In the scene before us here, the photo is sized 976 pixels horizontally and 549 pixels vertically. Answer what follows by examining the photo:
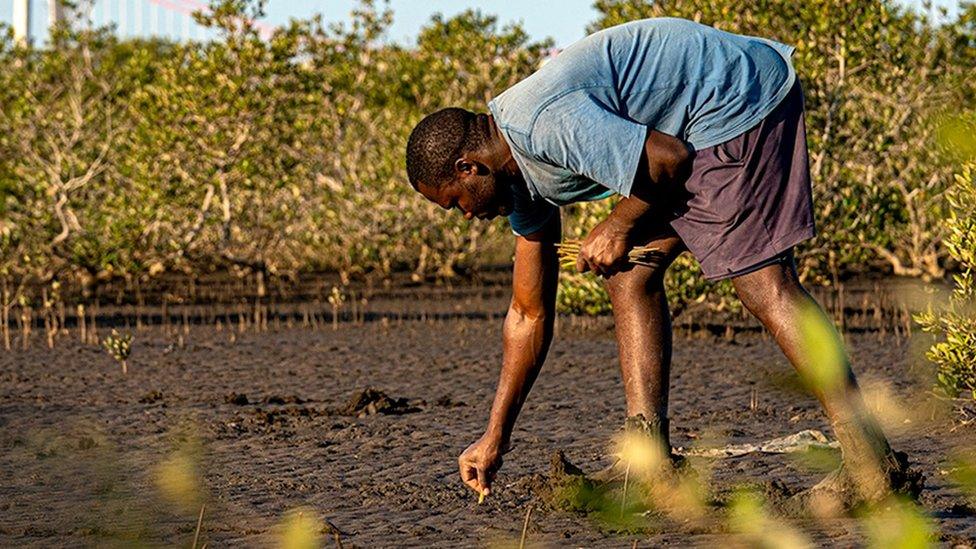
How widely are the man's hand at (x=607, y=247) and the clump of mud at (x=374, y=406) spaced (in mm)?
3056

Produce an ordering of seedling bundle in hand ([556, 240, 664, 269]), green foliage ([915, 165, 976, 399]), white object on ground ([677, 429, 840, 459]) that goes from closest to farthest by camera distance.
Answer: seedling bundle in hand ([556, 240, 664, 269])
white object on ground ([677, 429, 840, 459])
green foliage ([915, 165, 976, 399])

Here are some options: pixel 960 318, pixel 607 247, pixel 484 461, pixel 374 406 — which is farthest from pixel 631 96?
pixel 374 406

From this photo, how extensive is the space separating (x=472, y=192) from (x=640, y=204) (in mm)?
394

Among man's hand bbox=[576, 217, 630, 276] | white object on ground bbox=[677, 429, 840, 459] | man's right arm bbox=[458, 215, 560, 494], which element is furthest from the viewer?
white object on ground bbox=[677, 429, 840, 459]

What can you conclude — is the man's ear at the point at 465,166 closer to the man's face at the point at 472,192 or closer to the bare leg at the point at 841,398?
the man's face at the point at 472,192

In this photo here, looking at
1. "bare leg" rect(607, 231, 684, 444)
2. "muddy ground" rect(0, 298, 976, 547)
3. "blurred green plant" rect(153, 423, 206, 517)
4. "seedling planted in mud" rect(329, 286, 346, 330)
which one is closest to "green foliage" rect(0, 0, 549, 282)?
"seedling planted in mud" rect(329, 286, 346, 330)

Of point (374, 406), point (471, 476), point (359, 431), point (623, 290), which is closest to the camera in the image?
point (471, 476)

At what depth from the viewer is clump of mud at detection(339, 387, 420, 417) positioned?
674 cm

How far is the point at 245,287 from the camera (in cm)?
1488

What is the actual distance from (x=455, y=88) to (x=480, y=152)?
38.9ft

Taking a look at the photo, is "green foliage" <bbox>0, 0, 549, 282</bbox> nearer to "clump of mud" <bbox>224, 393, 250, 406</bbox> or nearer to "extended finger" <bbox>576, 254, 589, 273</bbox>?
"clump of mud" <bbox>224, 393, 250, 406</bbox>

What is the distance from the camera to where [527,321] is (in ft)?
14.0

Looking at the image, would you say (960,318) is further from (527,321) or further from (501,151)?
(501,151)

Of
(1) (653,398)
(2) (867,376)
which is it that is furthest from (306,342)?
(1) (653,398)
